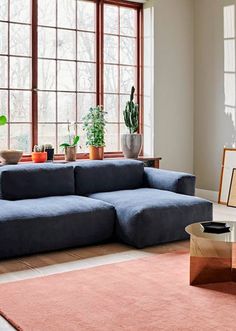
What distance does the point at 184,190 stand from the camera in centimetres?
498

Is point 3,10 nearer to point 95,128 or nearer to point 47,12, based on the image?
point 47,12

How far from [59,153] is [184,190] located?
1721mm

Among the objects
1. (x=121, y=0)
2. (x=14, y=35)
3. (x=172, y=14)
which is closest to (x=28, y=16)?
(x=14, y=35)

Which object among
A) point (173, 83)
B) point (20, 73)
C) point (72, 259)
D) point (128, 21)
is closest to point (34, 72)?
point (20, 73)

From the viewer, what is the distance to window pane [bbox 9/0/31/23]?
18.4ft

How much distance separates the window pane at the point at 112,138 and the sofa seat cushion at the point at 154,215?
5.72ft

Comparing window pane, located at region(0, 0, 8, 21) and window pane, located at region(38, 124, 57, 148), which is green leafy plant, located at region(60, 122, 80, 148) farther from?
window pane, located at region(0, 0, 8, 21)

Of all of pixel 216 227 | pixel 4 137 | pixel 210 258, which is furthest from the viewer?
pixel 4 137

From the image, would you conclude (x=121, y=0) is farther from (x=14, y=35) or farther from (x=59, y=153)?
(x=59, y=153)

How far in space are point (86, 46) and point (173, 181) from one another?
2195 millimetres

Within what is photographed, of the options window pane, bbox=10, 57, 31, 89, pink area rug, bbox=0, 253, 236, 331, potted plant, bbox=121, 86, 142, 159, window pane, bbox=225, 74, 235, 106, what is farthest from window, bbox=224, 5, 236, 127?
pink area rug, bbox=0, 253, 236, 331

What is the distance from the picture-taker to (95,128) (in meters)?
5.90

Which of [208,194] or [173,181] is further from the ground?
[173,181]

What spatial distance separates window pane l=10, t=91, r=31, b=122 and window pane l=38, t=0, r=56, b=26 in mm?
854
